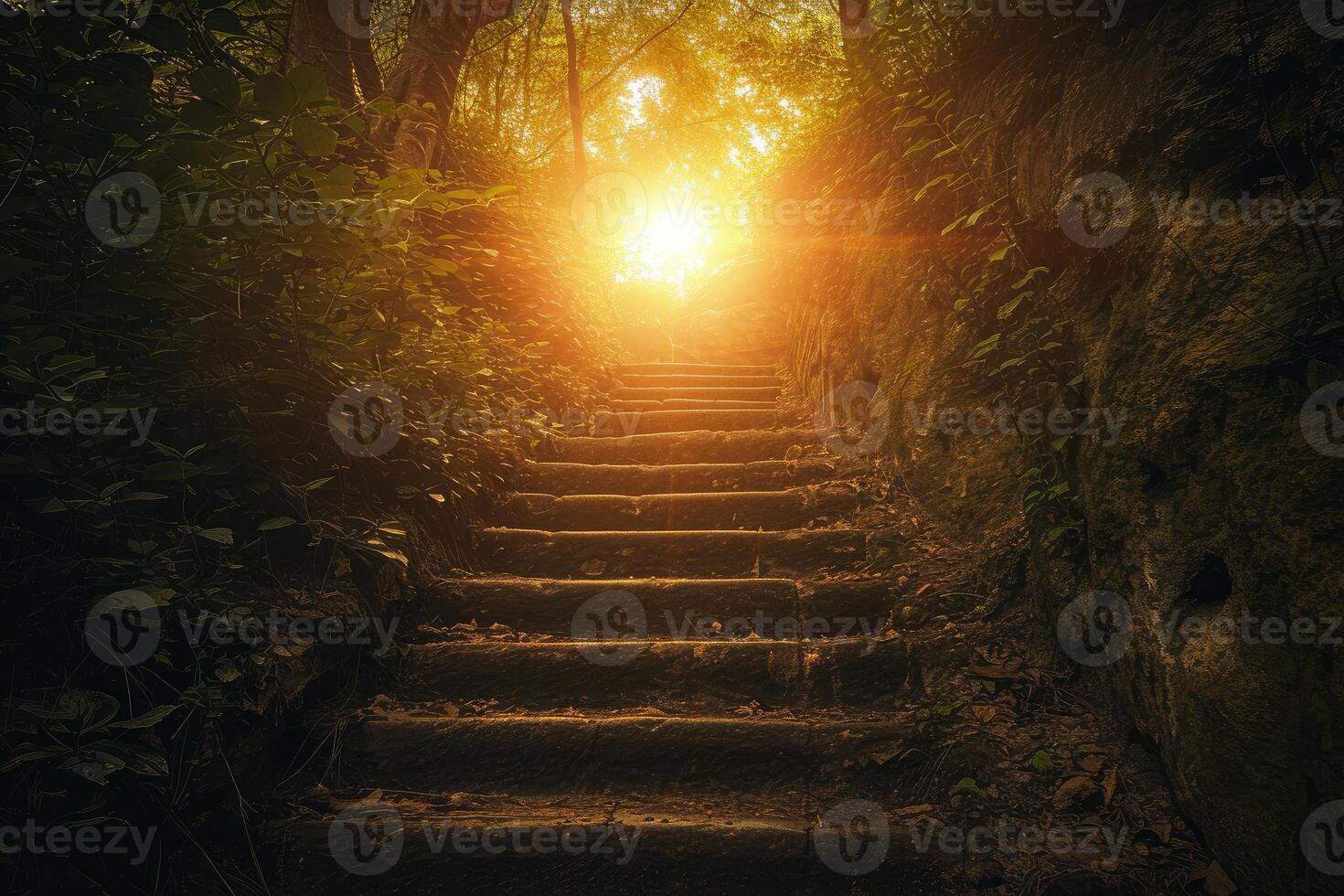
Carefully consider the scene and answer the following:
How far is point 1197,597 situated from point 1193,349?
2.30ft

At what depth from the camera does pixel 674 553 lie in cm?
355

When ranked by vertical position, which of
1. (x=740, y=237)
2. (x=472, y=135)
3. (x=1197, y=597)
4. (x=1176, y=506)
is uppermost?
(x=740, y=237)

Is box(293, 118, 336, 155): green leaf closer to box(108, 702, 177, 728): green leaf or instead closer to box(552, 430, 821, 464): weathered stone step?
box(108, 702, 177, 728): green leaf

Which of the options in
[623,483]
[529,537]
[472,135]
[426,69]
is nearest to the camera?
[529,537]

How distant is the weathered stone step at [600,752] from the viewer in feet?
7.32

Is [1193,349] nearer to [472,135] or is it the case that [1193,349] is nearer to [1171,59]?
[1171,59]

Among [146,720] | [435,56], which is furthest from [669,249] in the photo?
[146,720]

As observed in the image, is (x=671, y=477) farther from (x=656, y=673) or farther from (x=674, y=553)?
(x=656, y=673)

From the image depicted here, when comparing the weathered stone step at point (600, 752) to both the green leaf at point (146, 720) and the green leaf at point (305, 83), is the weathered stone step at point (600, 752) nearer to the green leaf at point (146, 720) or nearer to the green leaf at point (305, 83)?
the green leaf at point (146, 720)

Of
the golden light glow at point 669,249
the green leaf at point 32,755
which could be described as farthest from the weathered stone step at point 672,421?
the green leaf at point 32,755

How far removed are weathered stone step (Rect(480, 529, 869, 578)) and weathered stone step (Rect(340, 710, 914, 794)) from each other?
110 cm

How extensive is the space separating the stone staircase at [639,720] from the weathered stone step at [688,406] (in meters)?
2.24

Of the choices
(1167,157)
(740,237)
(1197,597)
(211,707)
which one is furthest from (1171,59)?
(740,237)

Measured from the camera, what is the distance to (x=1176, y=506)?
187cm
